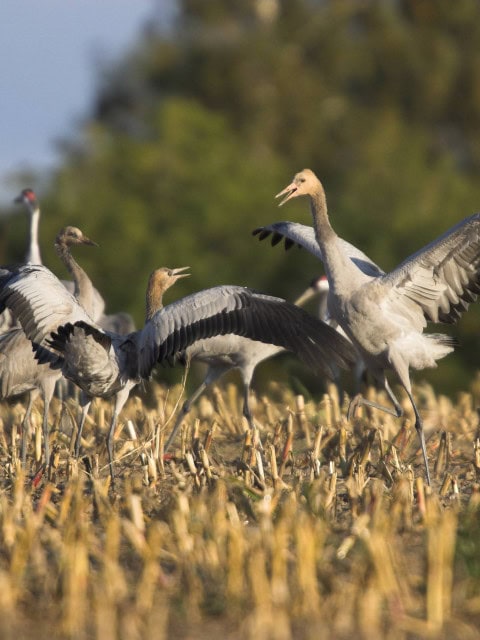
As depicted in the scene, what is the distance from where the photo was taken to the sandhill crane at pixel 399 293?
711 cm

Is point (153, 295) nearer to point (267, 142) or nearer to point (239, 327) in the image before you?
point (239, 327)

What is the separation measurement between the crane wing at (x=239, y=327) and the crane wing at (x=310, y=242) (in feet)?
1.46

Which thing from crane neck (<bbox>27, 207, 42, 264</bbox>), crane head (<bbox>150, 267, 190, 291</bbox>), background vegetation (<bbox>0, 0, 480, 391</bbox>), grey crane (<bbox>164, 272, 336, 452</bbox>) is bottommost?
grey crane (<bbox>164, 272, 336, 452</bbox>)

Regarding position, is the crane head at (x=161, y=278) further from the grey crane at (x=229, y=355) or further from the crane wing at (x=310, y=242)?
the crane wing at (x=310, y=242)

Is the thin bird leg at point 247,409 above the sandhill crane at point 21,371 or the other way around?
the other way around

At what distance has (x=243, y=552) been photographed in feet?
14.3

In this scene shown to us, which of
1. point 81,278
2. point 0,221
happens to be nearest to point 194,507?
point 81,278

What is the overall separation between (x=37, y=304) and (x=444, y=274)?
7.72 ft

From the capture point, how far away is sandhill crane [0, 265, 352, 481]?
22.1 ft

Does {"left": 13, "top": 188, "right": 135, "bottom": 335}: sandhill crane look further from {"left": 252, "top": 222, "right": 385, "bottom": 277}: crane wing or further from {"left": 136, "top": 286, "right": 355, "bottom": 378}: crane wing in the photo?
{"left": 136, "top": 286, "right": 355, "bottom": 378}: crane wing

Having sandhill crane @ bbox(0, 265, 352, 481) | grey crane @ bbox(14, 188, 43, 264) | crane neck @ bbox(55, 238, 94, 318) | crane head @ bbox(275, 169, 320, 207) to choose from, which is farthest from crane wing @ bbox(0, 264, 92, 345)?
grey crane @ bbox(14, 188, 43, 264)

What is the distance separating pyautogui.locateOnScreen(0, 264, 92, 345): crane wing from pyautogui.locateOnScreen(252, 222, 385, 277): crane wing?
156 cm

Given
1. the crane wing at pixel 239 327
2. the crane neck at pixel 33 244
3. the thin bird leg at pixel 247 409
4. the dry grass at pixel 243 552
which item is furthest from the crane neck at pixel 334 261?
the crane neck at pixel 33 244

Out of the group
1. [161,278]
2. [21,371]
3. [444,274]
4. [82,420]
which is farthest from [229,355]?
[444,274]
